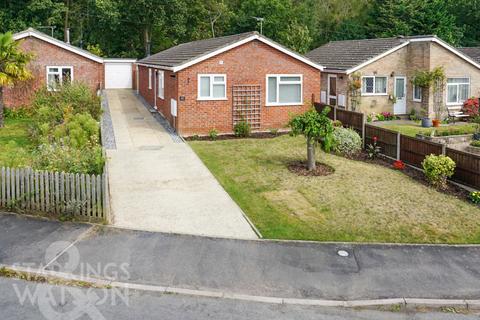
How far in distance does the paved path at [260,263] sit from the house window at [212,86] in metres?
12.9

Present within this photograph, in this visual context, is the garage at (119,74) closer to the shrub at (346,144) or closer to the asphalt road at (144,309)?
the shrub at (346,144)

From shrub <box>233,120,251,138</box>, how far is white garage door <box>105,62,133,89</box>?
29834 millimetres

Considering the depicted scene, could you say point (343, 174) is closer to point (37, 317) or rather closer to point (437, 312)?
point (437, 312)

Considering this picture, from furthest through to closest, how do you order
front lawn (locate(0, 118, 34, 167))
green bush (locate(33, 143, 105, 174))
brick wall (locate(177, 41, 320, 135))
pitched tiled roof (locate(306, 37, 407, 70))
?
pitched tiled roof (locate(306, 37, 407, 70)) < brick wall (locate(177, 41, 320, 135)) < front lawn (locate(0, 118, 34, 167)) < green bush (locate(33, 143, 105, 174))

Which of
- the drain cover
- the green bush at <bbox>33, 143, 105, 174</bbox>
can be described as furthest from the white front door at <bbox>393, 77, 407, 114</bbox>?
the drain cover

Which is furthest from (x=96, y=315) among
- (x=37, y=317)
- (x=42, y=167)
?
(x=42, y=167)

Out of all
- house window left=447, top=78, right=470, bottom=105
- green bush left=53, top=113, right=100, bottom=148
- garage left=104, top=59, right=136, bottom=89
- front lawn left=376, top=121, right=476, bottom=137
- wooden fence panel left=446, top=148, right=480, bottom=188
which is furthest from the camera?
garage left=104, top=59, right=136, bottom=89

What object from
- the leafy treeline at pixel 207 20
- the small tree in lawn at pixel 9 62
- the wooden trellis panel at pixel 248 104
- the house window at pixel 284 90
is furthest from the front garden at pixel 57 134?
the leafy treeline at pixel 207 20

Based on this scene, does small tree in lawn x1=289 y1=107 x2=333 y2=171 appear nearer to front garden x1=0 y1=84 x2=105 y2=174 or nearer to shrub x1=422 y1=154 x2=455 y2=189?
shrub x1=422 y1=154 x2=455 y2=189

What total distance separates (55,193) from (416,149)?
11.7 metres

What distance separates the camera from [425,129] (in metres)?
27.7

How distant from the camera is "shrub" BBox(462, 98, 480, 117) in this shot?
30.4 metres

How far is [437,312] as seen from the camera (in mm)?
8664

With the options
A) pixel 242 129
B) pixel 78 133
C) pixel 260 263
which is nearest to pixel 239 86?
pixel 242 129
